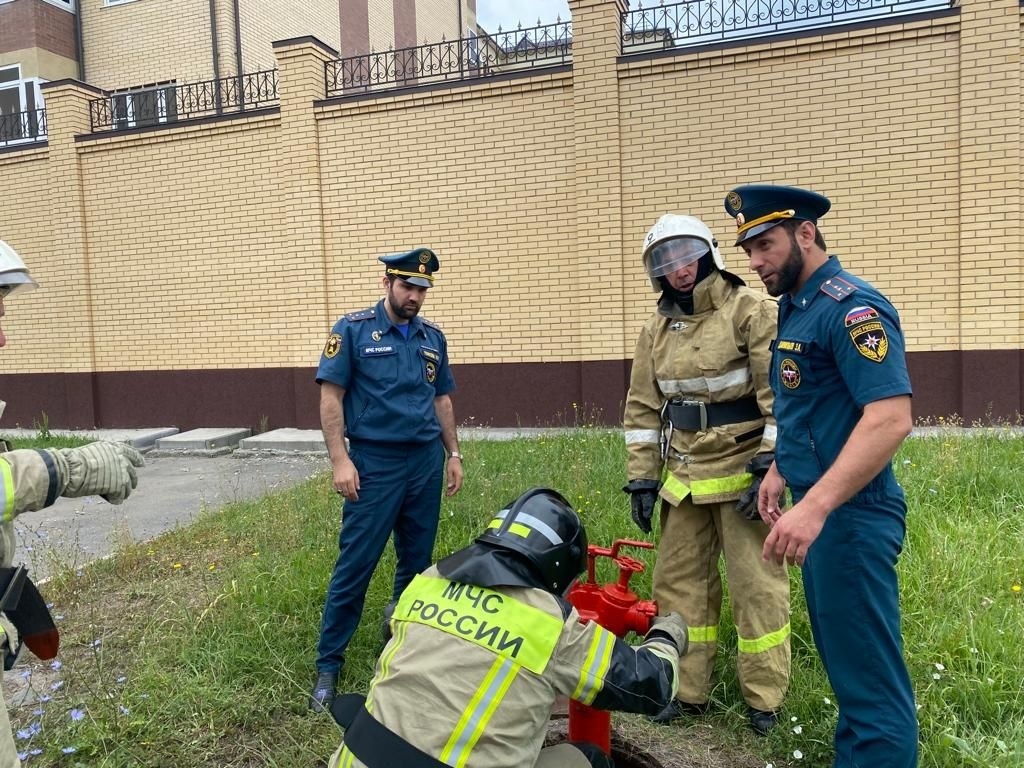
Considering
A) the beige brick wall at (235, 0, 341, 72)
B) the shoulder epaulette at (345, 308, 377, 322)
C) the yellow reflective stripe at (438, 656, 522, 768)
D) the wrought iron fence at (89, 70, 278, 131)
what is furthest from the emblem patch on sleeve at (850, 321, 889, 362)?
the beige brick wall at (235, 0, 341, 72)

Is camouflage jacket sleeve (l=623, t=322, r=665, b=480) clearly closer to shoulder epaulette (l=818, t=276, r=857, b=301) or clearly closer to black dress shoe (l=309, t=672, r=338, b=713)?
shoulder epaulette (l=818, t=276, r=857, b=301)

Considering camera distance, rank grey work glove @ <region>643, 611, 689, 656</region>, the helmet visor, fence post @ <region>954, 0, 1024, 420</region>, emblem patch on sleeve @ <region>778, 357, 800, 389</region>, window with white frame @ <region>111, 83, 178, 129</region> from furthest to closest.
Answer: window with white frame @ <region>111, 83, 178, 129</region> → fence post @ <region>954, 0, 1024, 420</region> → the helmet visor → emblem patch on sleeve @ <region>778, 357, 800, 389</region> → grey work glove @ <region>643, 611, 689, 656</region>

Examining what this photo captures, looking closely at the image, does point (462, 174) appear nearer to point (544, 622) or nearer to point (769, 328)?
point (769, 328)

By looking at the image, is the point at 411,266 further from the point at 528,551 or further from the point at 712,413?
the point at 528,551

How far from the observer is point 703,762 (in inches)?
107

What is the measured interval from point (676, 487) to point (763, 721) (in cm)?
95

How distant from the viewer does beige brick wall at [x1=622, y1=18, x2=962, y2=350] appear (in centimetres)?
739

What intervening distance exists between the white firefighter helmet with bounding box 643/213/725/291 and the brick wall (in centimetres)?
538

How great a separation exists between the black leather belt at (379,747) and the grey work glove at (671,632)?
0.70 metres

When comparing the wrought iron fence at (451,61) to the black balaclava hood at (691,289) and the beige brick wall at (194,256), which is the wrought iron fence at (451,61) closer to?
the beige brick wall at (194,256)

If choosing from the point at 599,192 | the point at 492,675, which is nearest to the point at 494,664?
the point at 492,675

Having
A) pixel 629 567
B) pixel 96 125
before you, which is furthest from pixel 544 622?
pixel 96 125

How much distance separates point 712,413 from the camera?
3008 millimetres

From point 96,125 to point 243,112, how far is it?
2808 millimetres
